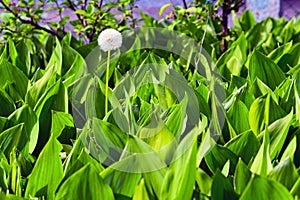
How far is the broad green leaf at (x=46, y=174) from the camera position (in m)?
1.18

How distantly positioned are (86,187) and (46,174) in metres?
0.17

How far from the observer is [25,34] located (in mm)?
2887

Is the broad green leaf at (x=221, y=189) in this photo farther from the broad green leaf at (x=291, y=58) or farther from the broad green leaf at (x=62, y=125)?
the broad green leaf at (x=291, y=58)

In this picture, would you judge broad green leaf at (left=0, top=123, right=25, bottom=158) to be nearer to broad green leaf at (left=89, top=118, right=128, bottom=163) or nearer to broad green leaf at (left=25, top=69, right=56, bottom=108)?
broad green leaf at (left=89, top=118, right=128, bottom=163)

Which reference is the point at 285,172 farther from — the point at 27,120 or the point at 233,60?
the point at 233,60

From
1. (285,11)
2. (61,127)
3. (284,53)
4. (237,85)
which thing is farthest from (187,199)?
(285,11)

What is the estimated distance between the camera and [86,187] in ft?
3.43

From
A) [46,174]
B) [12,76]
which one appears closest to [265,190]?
[46,174]

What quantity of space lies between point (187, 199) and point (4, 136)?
1.80 ft

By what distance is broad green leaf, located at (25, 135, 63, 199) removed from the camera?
118 cm

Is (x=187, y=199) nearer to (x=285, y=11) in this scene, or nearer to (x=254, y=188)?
(x=254, y=188)

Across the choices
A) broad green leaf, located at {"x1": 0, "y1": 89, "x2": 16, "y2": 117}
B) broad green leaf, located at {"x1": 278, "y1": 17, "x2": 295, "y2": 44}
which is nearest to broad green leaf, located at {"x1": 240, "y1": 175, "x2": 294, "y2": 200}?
broad green leaf, located at {"x1": 0, "y1": 89, "x2": 16, "y2": 117}

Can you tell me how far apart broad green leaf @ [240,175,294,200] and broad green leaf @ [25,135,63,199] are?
396mm

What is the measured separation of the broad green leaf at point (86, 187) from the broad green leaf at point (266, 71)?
0.97 m
